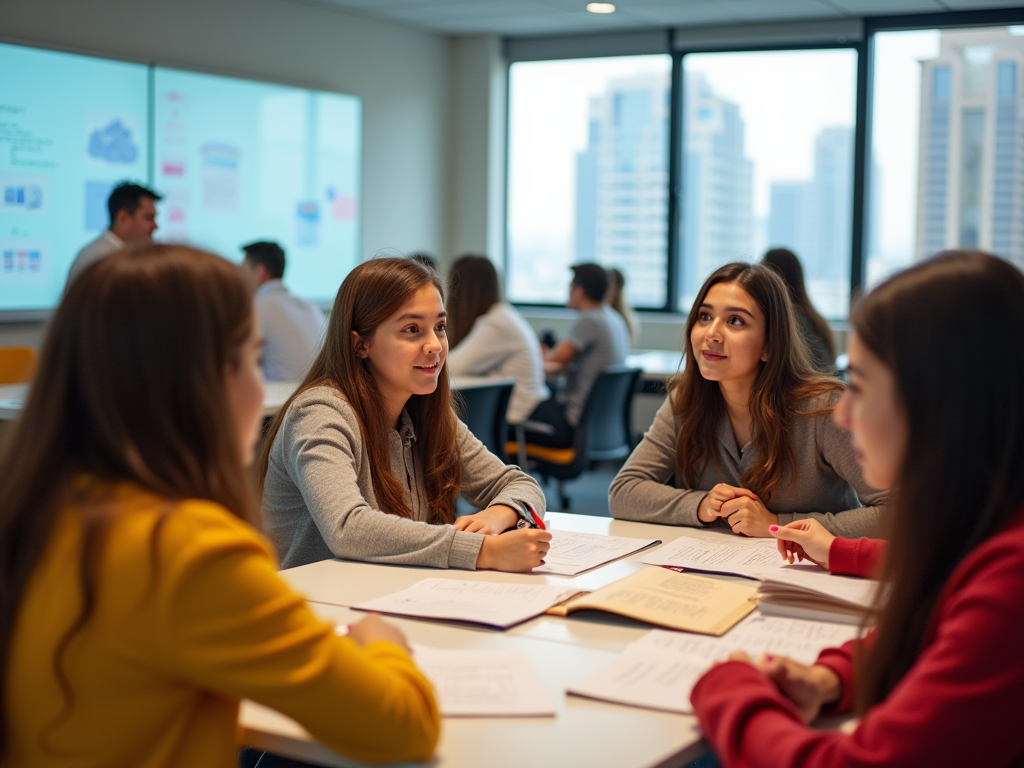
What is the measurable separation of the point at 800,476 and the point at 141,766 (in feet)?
5.35

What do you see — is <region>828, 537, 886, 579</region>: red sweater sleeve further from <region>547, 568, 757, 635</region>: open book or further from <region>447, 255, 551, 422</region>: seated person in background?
<region>447, 255, 551, 422</region>: seated person in background

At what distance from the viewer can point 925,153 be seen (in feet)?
21.1

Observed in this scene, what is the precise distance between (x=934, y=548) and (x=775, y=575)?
598mm

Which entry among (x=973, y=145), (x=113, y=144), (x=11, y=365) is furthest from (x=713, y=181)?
(x=11, y=365)

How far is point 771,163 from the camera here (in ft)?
22.9

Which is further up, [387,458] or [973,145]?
[973,145]

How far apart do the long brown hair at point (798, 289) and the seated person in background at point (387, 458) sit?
2.30 metres

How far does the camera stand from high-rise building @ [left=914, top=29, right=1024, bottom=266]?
20.2 ft

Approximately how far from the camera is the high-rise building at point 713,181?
23.2ft

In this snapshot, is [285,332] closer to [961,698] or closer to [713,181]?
[713,181]

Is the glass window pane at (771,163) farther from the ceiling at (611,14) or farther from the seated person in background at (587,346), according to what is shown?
the seated person in background at (587,346)

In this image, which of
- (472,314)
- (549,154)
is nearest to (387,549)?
(472,314)

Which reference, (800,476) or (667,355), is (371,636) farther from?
(667,355)

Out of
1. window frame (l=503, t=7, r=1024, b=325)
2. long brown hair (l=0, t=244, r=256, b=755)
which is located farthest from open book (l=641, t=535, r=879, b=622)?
window frame (l=503, t=7, r=1024, b=325)
